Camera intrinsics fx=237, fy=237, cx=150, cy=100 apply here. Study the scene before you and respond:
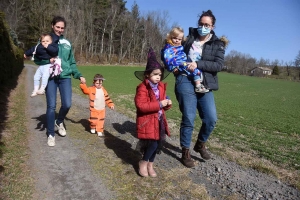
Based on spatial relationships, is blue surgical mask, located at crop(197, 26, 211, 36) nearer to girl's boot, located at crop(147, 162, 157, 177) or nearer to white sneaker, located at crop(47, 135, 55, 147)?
girl's boot, located at crop(147, 162, 157, 177)

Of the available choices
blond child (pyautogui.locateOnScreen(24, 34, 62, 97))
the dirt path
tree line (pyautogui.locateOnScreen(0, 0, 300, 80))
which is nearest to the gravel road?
the dirt path

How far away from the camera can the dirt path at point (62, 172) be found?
9.14 feet

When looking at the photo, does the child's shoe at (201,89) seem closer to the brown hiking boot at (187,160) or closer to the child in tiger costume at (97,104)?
the brown hiking boot at (187,160)

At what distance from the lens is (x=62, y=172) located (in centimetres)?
327

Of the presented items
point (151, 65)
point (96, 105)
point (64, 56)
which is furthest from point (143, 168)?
point (64, 56)

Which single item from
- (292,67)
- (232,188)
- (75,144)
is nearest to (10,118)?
(75,144)

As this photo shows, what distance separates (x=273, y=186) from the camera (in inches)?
131

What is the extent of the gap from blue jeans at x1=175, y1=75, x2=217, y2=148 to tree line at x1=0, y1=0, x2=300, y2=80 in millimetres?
40727

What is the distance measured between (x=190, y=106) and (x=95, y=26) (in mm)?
58611

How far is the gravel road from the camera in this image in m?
2.87

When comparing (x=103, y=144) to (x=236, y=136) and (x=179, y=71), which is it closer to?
(x=179, y=71)

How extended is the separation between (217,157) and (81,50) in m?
53.3

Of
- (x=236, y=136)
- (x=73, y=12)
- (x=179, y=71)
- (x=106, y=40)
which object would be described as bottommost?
(x=236, y=136)

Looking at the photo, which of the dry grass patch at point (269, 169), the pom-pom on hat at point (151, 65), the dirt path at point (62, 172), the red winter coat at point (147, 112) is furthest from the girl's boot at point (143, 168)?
the dry grass patch at point (269, 169)
